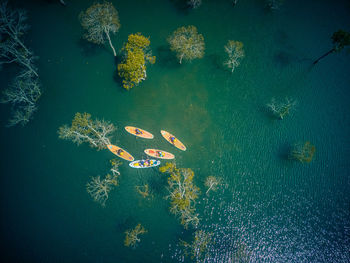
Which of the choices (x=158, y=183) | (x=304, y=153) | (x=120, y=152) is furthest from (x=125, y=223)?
(x=304, y=153)

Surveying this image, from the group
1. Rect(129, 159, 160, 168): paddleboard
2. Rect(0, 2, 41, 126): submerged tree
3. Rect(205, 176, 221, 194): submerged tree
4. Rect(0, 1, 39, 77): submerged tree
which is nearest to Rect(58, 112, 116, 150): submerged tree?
Rect(129, 159, 160, 168): paddleboard

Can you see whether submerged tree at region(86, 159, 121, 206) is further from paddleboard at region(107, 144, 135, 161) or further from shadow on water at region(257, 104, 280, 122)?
shadow on water at region(257, 104, 280, 122)

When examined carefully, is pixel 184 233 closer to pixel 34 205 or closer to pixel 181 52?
pixel 34 205

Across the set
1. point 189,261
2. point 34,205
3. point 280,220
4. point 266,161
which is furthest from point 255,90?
point 34,205

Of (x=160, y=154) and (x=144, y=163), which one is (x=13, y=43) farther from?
(x=160, y=154)

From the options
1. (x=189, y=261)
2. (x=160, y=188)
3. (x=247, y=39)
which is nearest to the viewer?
(x=189, y=261)

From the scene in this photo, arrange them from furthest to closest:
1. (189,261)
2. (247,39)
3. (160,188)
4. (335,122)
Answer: (247,39), (335,122), (160,188), (189,261)
